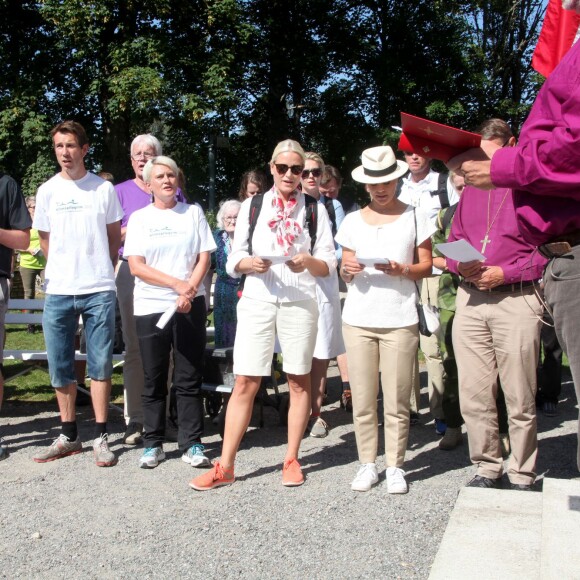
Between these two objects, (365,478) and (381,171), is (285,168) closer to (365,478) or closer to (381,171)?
(381,171)

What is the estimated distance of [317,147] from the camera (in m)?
30.9

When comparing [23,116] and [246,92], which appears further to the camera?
[246,92]

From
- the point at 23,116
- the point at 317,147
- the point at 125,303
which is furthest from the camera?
the point at 317,147

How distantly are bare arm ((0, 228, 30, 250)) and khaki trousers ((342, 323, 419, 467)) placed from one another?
2583 mm

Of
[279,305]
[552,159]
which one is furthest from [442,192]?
[552,159]

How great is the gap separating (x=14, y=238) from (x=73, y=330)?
806mm

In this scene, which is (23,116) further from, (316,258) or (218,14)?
(316,258)

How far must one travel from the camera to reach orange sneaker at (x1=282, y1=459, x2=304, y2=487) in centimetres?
488

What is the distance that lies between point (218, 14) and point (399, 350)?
20.9m

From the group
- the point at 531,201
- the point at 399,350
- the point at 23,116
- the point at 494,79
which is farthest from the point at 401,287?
the point at 494,79

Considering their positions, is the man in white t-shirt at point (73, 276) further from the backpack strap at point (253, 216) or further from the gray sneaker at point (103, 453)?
the backpack strap at point (253, 216)

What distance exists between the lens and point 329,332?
642 cm

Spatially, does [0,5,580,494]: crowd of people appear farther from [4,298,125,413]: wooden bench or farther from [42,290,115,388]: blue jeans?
[4,298,125,413]: wooden bench

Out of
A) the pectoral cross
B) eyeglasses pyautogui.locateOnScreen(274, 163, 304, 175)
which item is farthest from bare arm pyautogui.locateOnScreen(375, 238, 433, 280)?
eyeglasses pyautogui.locateOnScreen(274, 163, 304, 175)
